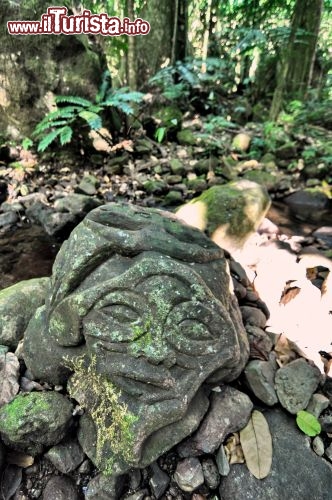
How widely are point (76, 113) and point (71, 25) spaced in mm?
1889

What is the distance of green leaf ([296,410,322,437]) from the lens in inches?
96.0

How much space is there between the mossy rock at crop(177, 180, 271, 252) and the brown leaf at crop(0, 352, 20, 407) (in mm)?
2491

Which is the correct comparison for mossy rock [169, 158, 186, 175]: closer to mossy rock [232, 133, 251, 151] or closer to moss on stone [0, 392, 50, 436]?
mossy rock [232, 133, 251, 151]

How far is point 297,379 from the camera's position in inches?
105

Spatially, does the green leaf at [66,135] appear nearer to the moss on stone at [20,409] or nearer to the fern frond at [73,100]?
the fern frond at [73,100]

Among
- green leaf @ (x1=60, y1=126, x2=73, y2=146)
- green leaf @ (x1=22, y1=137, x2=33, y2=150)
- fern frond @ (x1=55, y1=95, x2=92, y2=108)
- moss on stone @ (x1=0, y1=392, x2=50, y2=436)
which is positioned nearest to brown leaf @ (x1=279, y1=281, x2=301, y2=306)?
moss on stone @ (x1=0, y1=392, x2=50, y2=436)

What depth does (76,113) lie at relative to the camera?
7527 millimetres

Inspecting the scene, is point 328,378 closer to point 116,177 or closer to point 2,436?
point 2,436

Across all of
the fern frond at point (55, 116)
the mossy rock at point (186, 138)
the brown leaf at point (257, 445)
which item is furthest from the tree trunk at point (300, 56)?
the brown leaf at point (257, 445)

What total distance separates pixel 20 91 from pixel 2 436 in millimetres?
7128

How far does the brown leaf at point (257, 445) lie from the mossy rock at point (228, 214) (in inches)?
95.7

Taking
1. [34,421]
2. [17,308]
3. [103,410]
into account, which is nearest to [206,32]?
[17,308]

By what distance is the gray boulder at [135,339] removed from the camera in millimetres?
2174

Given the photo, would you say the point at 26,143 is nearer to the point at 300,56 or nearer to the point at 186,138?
the point at 186,138
